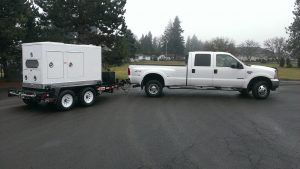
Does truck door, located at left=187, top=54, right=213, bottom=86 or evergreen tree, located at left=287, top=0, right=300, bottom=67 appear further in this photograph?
evergreen tree, located at left=287, top=0, right=300, bottom=67

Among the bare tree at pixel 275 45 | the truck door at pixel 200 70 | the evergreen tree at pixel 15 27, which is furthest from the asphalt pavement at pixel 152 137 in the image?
the bare tree at pixel 275 45

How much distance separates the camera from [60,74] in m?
11.2

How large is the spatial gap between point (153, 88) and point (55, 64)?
5059mm

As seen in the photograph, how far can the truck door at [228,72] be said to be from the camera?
13.7 metres

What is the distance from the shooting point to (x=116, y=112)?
1045 cm

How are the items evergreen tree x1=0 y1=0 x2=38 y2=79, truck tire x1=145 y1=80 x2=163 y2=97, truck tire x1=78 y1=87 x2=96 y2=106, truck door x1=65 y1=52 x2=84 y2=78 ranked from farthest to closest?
evergreen tree x1=0 y1=0 x2=38 y2=79 → truck tire x1=145 y1=80 x2=163 y2=97 → truck tire x1=78 y1=87 x2=96 y2=106 → truck door x1=65 y1=52 x2=84 y2=78

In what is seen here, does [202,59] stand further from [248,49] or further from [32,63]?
[248,49]

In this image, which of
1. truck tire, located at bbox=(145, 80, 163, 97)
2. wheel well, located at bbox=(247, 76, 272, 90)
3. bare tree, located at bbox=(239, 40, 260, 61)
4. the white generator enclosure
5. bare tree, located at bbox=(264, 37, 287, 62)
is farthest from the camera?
bare tree, located at bbox=(239, 40, 260, 61)

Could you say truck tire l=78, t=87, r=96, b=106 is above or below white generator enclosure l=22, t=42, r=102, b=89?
below

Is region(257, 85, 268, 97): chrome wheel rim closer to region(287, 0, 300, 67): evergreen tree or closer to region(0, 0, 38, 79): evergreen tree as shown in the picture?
region(0, 0, 38, 79): evergreen tree

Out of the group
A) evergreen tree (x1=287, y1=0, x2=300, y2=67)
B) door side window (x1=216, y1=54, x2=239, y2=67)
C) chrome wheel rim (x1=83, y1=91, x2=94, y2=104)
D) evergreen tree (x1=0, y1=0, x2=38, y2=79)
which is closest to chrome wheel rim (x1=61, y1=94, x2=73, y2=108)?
chrome wheel rim (x1=83, y1=91, x2=94, y2=104)

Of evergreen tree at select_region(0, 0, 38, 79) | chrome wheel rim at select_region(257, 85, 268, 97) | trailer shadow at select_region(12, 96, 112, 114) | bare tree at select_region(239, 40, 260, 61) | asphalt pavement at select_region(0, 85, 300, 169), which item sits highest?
bare tree at select_region(239, 40, 260, 61)

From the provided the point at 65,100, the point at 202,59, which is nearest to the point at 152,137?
the point at 65,100

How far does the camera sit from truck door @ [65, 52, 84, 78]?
1143cm
